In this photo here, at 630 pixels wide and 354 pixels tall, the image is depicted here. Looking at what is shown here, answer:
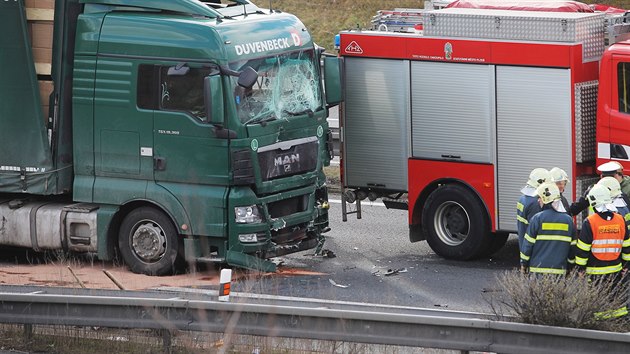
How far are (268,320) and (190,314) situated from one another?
2.13ft

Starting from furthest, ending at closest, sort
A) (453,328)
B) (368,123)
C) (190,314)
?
(368,123) < (190,314) < (453,328)

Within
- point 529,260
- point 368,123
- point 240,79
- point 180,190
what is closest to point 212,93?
point 240,79

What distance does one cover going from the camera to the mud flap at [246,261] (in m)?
13.4

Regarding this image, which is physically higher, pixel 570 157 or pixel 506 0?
pixel 506 0

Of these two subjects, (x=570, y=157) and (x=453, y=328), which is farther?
(x=570, y=157)

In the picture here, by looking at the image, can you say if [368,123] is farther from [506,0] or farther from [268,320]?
[268,320]

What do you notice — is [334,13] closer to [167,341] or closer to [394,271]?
[394,271]

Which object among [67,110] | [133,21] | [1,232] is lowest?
[1,232]

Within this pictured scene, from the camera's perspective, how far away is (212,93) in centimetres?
1283

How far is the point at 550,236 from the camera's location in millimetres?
10773

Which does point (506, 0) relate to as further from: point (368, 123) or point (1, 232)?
point (1, 232)

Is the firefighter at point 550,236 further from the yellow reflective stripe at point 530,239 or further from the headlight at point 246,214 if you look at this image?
the headlight at point 246,214

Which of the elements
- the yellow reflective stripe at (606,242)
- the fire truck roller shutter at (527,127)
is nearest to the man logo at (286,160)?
the fire truck roller shutter at (527,127)

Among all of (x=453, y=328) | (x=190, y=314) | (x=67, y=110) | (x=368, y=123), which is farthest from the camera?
(x=368, y=123)
